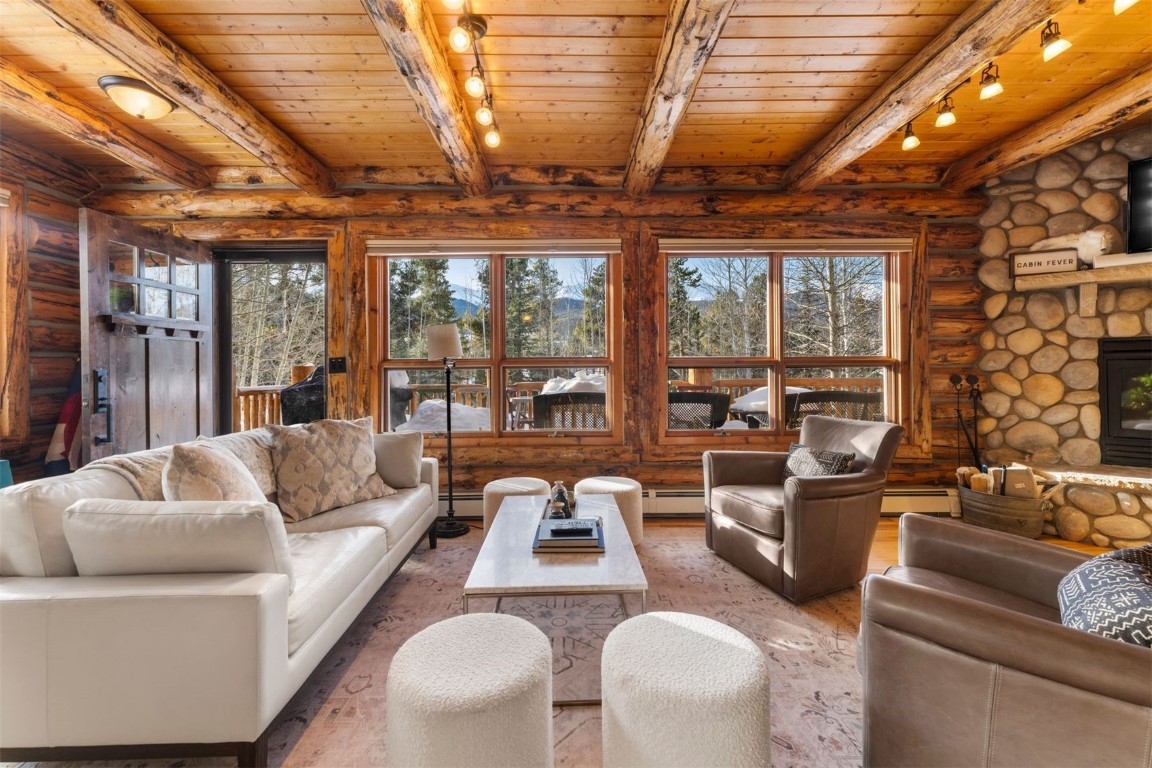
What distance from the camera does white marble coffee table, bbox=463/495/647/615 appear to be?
167cm

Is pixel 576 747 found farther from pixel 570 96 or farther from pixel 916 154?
pixel 916 154

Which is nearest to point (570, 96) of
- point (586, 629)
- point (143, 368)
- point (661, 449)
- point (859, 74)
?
point (859, 74)

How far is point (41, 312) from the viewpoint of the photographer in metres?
3.38

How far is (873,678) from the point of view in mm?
1208

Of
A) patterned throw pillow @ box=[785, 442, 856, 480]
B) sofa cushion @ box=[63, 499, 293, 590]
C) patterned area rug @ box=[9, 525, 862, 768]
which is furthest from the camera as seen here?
patterned throw pillow @ box=[785, 442, 856, 480]

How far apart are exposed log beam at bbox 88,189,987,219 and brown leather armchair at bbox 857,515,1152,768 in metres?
3.33

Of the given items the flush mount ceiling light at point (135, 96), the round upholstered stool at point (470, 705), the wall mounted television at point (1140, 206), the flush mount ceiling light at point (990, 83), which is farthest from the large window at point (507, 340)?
the wall mounted television at point (1140, 206)

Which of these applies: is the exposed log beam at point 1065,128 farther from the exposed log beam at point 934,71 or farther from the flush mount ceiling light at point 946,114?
the exposed log beam at point 934,71

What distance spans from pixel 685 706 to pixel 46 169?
16.9ft

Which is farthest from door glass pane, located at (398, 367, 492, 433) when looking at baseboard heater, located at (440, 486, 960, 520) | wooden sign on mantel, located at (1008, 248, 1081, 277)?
wooden sign on mantel, located at (1008, 248, 1081, 277)

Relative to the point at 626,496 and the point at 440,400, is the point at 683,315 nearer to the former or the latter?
the point at 626,496

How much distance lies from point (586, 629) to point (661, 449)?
2.03 m

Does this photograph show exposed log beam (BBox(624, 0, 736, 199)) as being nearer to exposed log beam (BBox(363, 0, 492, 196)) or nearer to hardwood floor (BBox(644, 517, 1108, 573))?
exposed log beam (BBox(363, 0, 492, 196))

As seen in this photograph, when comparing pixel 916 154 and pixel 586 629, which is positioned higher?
pixel 916 154
